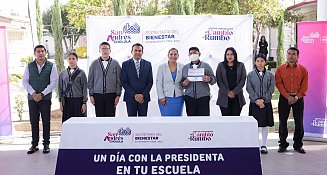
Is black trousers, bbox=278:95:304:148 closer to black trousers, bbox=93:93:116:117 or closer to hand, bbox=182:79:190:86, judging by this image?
hand, bbox=182:79:190:86

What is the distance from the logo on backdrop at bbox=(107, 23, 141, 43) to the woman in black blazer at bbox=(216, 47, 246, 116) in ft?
5.55

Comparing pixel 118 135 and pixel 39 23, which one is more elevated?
pixel 39 23

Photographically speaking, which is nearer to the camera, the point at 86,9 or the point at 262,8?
the point at 262,8

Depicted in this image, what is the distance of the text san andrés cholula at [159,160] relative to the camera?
2.70 m

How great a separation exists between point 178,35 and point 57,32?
4525 millimetres

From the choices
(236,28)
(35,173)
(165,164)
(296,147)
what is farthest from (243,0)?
(165,164)

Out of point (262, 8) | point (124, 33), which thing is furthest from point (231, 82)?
point (262, 8)

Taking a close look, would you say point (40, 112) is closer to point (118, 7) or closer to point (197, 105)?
point (197, 105)

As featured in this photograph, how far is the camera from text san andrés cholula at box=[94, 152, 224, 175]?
270cm

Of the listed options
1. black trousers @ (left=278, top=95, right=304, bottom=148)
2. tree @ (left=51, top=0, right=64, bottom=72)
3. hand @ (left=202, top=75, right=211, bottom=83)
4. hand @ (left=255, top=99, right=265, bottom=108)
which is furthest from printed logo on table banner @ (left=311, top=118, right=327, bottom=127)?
tree @ (left=51, top=0, right=64, bottom=72)

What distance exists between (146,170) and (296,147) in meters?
3.35

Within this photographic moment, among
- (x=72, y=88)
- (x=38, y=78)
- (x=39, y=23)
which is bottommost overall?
(x=72, y=88)

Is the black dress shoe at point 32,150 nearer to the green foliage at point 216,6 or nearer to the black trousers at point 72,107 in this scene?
the black trousers at point 72,107

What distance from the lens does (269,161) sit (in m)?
5.00
